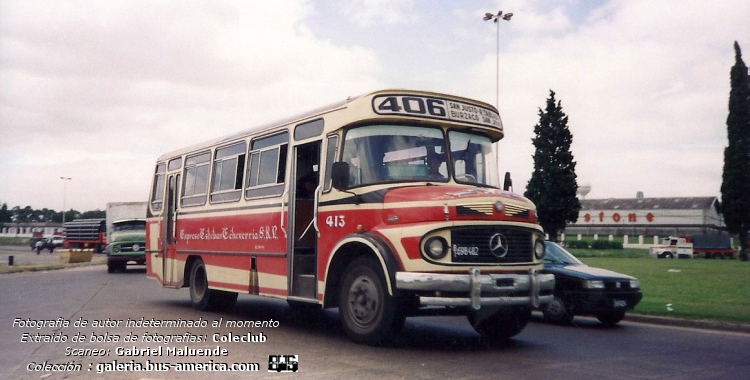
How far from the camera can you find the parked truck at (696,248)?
55.2m

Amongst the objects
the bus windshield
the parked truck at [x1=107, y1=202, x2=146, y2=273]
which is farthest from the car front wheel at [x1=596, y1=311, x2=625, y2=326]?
the parked truck at [x1=107, y1=202, x2=146, y2=273]

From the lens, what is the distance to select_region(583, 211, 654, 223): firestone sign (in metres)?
95.2

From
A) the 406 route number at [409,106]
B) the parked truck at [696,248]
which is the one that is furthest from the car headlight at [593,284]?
the parked truck at [696,248]

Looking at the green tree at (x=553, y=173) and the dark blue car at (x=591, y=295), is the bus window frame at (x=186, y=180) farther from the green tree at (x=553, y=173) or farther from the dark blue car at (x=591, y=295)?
the green tree at (x=553, y=173)

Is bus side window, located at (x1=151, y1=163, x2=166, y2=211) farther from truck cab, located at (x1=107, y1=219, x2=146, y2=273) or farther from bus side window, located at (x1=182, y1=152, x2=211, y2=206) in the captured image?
truck cab, located at (x1=107, y1=219, x2=146, y2=273)

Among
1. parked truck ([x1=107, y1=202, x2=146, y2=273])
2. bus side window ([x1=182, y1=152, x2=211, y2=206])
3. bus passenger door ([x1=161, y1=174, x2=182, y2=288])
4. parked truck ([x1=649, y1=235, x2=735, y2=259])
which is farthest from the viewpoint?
parked truck ([x1=649, y1=235, x2=735, y2=259])

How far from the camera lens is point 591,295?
1183 cm

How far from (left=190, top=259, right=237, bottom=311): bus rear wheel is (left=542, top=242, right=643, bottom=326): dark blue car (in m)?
5.99

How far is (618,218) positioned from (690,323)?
88.1 m

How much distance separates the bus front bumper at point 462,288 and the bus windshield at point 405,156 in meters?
1.52

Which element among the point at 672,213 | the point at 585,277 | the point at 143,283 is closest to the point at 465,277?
the point at 585,277

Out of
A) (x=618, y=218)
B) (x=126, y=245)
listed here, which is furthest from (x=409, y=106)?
(x=618, y=218)

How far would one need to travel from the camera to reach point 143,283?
22.0 m

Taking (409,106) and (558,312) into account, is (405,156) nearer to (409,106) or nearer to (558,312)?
(409,106)
